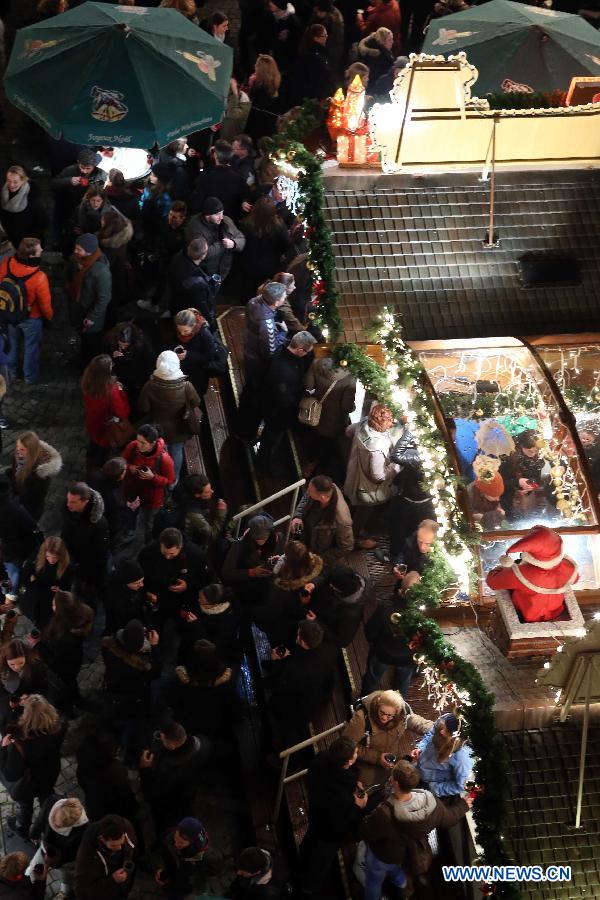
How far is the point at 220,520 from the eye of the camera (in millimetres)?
10852

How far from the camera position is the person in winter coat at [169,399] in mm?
11211

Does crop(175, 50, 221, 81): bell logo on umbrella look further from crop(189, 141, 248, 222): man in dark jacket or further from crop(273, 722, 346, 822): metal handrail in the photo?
crop(273, 722, 346, 822): metal handrail

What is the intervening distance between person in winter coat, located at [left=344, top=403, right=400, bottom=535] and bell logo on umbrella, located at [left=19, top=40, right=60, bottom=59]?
497 centimetres

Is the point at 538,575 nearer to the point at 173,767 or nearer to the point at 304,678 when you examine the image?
the point at 304,678

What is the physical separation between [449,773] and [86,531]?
3533 mm

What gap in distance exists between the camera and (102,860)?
26.6 ft

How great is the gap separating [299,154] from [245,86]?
4192 mm

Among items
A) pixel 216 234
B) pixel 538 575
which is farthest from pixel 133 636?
pixel 216 234

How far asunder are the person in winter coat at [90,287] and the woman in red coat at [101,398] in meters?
1.37

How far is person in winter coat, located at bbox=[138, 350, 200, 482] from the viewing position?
11.2 m

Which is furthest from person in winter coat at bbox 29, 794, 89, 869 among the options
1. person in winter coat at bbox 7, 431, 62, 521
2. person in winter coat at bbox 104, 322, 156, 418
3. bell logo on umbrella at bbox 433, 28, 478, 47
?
bell logo on umbrella at bbox 433, 28, 478, 47

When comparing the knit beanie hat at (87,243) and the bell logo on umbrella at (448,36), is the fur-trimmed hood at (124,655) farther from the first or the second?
the bell logo on umbrella at (448,36)

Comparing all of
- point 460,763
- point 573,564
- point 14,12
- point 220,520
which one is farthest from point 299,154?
point 14,12

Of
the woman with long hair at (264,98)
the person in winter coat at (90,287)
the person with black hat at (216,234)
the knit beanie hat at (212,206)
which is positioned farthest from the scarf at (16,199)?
the woman with long hair at (264,98)
